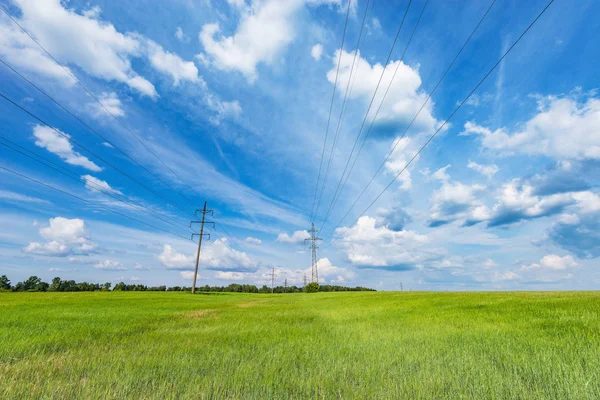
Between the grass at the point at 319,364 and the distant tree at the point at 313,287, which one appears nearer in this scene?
the grass at the point at 319,364

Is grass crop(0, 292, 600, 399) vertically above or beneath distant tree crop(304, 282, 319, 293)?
beneath

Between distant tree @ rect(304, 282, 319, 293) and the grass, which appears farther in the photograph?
distant tree @ rect(304, 282, 319, 293)

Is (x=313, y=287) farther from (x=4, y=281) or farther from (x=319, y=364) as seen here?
(x=4, y=281)

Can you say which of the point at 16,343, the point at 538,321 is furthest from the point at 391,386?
the point at 16,343

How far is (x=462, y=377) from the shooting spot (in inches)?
173

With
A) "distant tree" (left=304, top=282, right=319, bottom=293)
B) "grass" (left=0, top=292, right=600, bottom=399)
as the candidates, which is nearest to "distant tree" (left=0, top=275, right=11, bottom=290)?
"distant tree" (left=304, top=282, right=319, bottom=293)

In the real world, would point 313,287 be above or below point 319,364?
above

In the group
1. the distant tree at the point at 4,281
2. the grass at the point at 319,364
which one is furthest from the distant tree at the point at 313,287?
the distant tree at the point at 4,281

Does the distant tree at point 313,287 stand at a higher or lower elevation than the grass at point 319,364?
higher

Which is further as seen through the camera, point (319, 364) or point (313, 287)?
point (313, 287)

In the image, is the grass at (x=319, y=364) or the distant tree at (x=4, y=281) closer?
the grass at (x=319, y=364)

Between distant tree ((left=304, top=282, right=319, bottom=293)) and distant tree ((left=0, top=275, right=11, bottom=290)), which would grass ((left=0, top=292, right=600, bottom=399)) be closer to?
distant tree ((left=304, top=282, right=319, bottom=293))

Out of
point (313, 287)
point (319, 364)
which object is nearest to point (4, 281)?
point (313, 287)

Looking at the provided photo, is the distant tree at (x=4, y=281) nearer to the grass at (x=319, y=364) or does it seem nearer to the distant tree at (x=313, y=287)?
the distant tree at (x=313, y=287)
